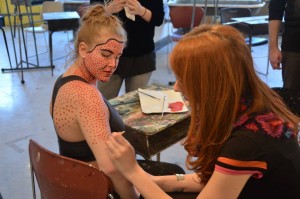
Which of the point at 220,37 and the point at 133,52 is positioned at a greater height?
the point at 220,37

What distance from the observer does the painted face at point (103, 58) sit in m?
1.27

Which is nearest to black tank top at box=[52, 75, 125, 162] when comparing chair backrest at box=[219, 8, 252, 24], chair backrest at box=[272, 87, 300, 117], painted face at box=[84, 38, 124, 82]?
painted face at box=[84, 38, 124, 82]

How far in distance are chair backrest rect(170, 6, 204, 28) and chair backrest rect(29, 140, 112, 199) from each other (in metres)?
3.51

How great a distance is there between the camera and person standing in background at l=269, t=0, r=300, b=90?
6.01 ft

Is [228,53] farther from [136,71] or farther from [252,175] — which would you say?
[136,71]

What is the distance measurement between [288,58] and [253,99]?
1.11 m

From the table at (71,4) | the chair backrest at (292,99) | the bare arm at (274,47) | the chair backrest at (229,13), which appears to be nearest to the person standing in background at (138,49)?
the bare arm at (274,47)

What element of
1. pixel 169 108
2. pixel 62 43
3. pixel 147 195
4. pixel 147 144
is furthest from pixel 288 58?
pixel 62 43

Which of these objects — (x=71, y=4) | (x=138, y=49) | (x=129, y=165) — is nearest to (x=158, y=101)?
(x=138, y=49)

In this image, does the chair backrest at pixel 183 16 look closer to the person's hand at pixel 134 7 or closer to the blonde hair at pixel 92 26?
the person's hand at pixel 134 7

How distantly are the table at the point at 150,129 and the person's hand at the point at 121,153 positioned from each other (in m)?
0.38

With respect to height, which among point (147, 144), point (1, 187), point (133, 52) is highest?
point (133, 52)

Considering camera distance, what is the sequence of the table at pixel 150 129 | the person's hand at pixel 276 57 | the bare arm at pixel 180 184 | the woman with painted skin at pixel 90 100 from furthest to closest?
the person's hand at pixel 276 57
the table at pixel 150 129
the bare arm at pixel 180 184
the woman with painted skin at pixel 90 100

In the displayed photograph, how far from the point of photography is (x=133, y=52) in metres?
1.90
